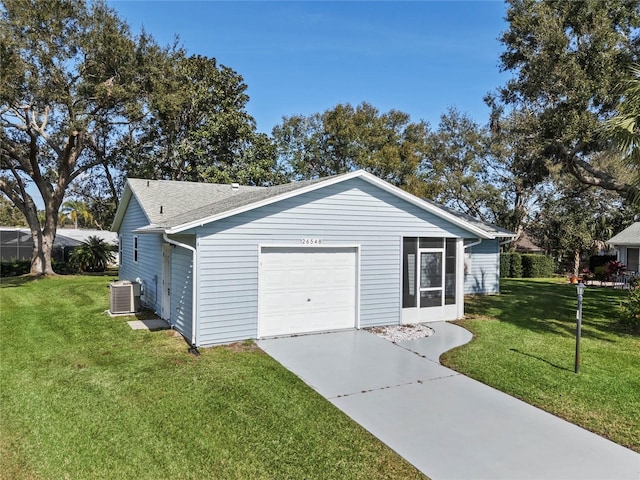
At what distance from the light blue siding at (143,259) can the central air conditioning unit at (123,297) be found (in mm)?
533

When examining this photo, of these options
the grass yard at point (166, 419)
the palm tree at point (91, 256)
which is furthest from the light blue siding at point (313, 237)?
the palm tree at point (91, 256)

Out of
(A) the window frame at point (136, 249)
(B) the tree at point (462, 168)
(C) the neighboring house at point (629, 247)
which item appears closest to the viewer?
(A) the window frame at point (136, 249)

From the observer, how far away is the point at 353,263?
9969mm

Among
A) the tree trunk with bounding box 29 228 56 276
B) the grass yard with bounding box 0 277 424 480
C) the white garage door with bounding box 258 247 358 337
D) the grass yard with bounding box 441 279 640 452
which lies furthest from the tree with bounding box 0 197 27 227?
the grass yard with bounding box 441 279 640 452

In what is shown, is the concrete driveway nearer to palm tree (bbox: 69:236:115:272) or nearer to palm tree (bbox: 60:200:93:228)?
palm tree (bbox: 69:236:115:272)

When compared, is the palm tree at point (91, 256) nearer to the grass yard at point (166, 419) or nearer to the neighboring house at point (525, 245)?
the grass yard at point (166, 419)

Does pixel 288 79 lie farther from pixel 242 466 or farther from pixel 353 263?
pixel 242 466

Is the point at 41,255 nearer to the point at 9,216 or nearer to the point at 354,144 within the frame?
the point at 354,144

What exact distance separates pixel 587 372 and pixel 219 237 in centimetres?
A: 707

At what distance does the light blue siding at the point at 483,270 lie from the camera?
1684cm

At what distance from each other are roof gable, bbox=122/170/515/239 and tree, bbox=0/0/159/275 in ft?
26.3

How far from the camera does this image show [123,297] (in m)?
11.4

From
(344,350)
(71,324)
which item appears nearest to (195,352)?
(344,350)

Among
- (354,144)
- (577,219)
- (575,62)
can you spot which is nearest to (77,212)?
(354,144)
